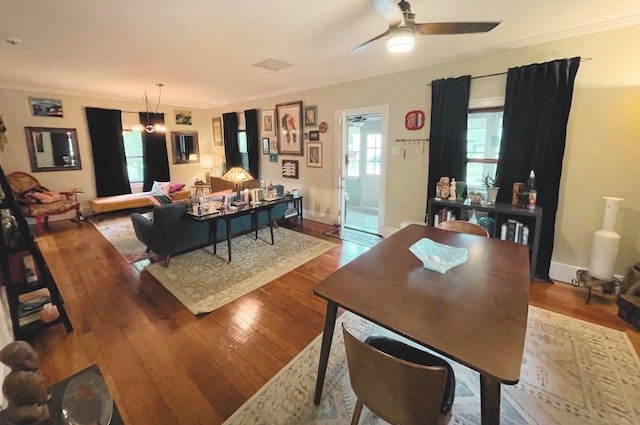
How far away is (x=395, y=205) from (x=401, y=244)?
238 centimetres

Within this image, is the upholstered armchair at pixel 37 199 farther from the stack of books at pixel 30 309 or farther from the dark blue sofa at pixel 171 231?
the stack of books at pixel 30 309

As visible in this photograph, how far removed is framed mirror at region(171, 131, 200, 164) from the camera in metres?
7.21

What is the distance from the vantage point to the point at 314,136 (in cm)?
512

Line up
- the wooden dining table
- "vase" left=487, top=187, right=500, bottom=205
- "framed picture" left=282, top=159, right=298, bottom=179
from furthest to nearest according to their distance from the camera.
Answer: "framed picture" left=282, top=159, right=298, bottom=179 → "vase" left=487, top=187, right=500, bottom=205 → the wooden dining table

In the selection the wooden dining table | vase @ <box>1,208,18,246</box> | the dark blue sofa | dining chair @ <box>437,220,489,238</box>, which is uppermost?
vase @ <box>1,208,18,246</box>

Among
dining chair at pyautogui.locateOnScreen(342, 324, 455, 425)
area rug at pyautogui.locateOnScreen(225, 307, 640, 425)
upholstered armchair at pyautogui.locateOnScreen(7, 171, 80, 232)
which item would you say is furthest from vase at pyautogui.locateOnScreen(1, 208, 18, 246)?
upholstered armchair at pyautogui.locateOnScreen(7, 171, 80, 232)

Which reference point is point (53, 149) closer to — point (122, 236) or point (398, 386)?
point (122, 236)

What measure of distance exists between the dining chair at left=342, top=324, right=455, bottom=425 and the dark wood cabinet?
2375 millimetres

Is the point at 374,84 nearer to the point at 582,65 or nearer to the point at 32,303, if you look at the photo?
the point at 582,65

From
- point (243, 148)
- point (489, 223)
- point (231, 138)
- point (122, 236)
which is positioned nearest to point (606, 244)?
point (489, 223)

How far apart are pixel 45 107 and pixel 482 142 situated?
7.55 m

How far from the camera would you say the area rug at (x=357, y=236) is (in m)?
4.30

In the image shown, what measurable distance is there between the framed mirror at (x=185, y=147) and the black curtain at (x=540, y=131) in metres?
7.12

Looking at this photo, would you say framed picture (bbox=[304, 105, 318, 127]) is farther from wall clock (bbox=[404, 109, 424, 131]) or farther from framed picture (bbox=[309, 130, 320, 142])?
wall clock (bbox=[404, 109, 424, 131])
